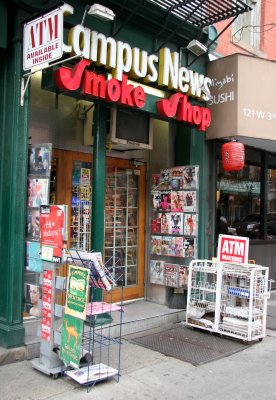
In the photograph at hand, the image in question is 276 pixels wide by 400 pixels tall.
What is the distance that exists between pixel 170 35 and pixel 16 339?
460cm

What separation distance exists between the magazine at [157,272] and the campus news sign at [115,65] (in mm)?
2342

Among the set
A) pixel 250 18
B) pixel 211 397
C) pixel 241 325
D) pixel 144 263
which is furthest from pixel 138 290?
pixel 250 18

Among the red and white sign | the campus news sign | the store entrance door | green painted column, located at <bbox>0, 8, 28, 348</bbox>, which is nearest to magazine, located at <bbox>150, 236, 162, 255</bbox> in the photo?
the store entrance door

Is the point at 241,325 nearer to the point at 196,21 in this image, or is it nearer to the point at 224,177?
the point at 224,177

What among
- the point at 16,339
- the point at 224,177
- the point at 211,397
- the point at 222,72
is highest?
the point at 222,72

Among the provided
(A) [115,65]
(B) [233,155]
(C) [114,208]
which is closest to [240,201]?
(B) [233,155]

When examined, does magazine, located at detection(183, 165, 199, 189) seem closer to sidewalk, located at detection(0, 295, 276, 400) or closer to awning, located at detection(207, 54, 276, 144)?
awning, located at detection(207, 54, 276, 144)

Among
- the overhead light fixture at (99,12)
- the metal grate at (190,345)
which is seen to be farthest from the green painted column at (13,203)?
the metal grate at (190,345)

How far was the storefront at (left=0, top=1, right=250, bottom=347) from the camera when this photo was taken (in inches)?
199

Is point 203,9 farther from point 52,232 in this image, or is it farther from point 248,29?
point 52,232

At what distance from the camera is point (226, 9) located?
22.2ft

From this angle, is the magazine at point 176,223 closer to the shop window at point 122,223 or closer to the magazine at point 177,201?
the magazine at point 177,201

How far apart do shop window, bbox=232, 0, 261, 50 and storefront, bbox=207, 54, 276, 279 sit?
228 centimetres

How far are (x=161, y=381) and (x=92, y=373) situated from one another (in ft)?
2.46
